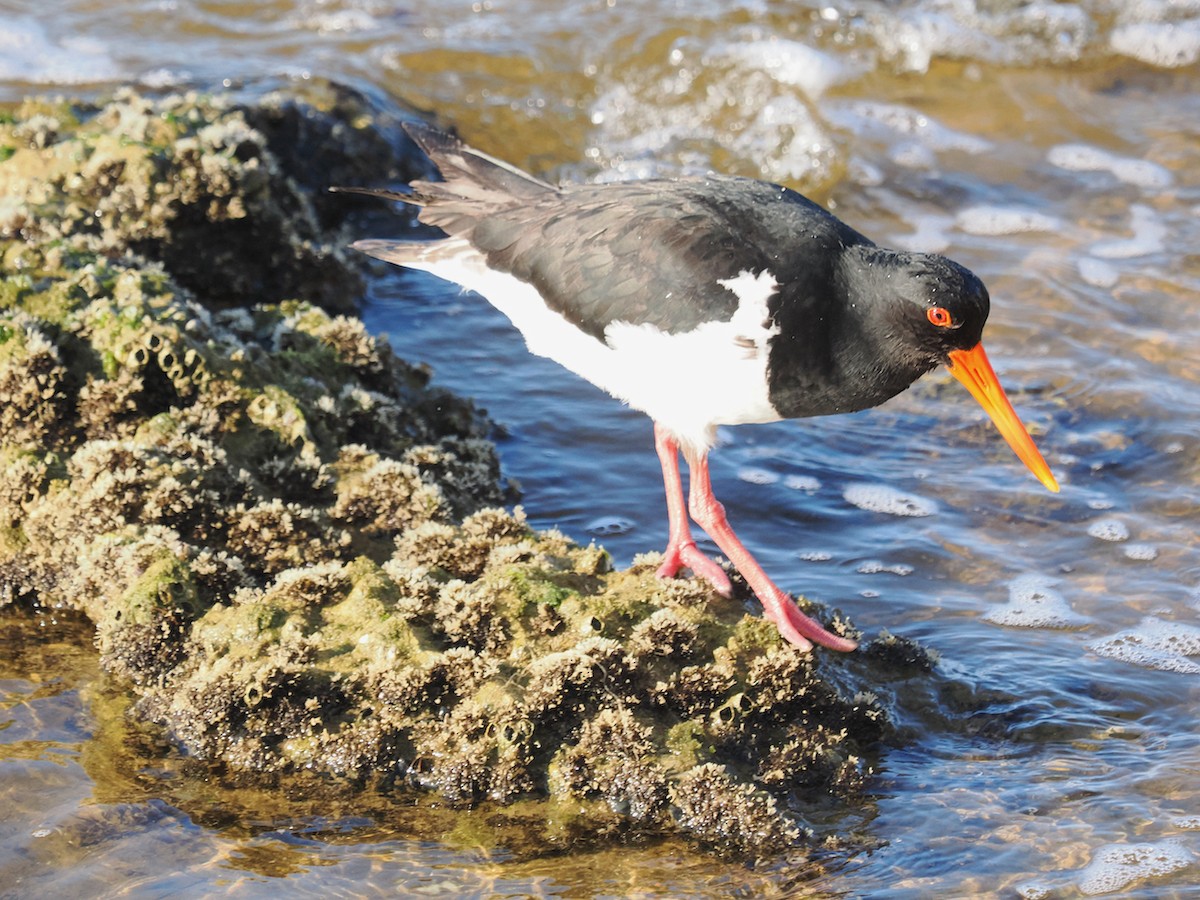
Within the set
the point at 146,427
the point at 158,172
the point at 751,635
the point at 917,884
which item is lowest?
the point at 917,884

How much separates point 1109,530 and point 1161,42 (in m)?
7.39

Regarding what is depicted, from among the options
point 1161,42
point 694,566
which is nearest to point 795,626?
point 694,566

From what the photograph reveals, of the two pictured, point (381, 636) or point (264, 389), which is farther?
point (264, 389)

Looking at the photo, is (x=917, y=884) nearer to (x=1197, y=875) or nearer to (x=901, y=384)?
(x=1197, y=875)

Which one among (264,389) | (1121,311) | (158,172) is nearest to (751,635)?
(264,389)

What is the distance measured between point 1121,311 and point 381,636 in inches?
220

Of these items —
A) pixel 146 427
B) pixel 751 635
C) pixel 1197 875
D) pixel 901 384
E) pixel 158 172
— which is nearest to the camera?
pixel 1197 875

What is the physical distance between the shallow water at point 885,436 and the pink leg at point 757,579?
46 centimetres

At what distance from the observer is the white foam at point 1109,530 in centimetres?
591

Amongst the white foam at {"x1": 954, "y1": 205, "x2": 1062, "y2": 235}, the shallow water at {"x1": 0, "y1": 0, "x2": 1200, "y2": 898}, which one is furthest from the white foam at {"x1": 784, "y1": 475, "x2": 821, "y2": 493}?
the white foam at {"x1": 954, "y1": 205, "x2": 1062, "y2": 235}

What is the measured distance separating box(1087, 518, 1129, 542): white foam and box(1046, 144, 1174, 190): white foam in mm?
4543

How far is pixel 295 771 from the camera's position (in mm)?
4023

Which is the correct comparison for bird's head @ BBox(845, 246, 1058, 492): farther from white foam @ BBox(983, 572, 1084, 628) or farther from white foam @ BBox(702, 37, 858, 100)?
white foam @ BBox(702, 37, 858, 100)

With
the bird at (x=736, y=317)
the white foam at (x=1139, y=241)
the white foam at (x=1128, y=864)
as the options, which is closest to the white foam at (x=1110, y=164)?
the white foam at (x=1139, y=241)
